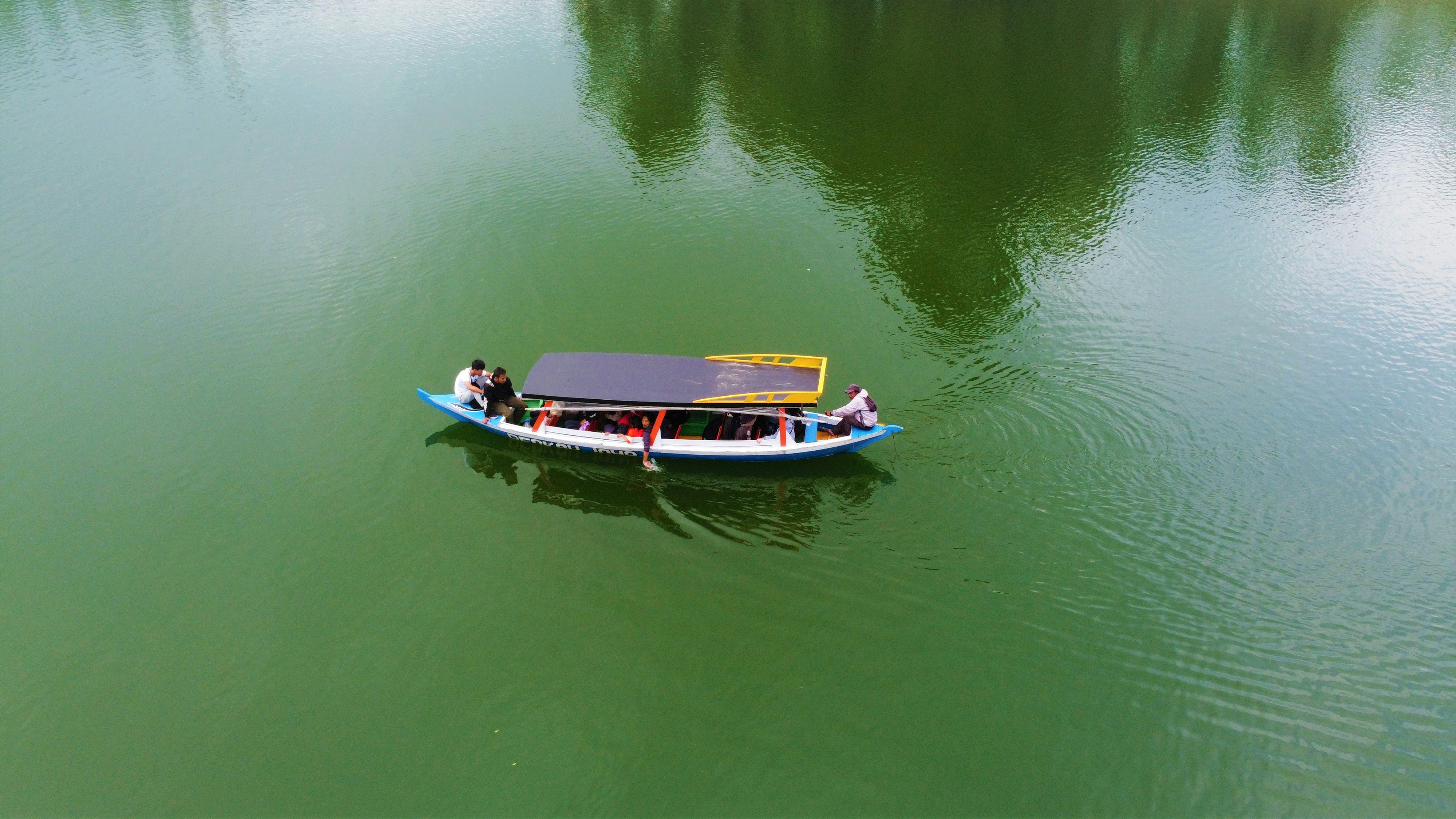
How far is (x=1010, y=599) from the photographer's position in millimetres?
13195

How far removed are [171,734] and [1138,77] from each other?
4215 cm

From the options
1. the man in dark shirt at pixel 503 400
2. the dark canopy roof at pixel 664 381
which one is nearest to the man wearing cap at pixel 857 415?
the dark canopy roof at pixel 664 381

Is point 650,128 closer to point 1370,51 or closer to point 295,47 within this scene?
point 295,47

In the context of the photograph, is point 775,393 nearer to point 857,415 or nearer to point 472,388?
point 857,415

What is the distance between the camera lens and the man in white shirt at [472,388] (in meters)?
16.6

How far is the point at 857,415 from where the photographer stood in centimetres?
1531

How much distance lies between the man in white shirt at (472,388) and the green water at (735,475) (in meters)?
0.86

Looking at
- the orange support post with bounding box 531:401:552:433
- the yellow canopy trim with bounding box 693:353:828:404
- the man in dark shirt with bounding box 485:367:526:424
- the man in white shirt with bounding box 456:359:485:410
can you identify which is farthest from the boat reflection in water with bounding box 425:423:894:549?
the yellow canopy trim with bounding box 693:353:828:404

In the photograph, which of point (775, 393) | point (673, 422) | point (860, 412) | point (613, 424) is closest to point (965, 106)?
point (860, 412)

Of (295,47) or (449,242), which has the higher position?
(295,47)

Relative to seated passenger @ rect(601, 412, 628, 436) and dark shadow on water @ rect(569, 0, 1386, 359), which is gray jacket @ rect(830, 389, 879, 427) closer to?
dark shadow on water @ rect(569, 0, 1386, 359)

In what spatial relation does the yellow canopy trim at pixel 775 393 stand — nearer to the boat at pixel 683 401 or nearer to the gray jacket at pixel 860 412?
the boat at pixel 683 401

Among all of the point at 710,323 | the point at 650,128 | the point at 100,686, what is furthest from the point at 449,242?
the point at 100,686

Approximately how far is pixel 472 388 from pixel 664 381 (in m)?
4.39
